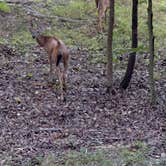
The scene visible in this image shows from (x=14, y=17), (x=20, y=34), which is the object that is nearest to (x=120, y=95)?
(x=20, y=34)

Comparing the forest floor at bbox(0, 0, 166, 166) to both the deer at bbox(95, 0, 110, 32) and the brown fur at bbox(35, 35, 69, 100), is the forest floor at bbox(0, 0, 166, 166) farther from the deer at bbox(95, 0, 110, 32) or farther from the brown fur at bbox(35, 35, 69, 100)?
the deer at bbox(95, 0, 110, 32)

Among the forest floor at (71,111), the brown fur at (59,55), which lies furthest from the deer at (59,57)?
the forest floor at (71,111)

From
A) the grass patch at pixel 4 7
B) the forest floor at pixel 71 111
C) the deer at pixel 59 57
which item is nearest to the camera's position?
the forest floor at pixel 71 111

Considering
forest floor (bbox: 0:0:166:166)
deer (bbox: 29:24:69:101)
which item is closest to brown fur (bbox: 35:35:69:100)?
deer (bbox: 29:24:69:101)

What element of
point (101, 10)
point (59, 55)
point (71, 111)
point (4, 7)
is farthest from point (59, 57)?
point (4, 7)

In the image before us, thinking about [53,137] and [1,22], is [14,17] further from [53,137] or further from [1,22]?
[53,137]

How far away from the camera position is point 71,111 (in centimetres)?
1075

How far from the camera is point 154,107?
11.4 metres

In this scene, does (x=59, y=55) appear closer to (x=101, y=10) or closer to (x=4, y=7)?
(x=101, y=10)

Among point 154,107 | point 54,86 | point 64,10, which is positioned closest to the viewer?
point 154,107

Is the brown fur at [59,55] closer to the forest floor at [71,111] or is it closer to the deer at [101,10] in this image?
the forest floor at [71,111]

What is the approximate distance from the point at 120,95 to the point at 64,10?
7093 millimetres

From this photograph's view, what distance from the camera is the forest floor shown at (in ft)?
28.7

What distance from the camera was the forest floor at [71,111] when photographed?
873cm
